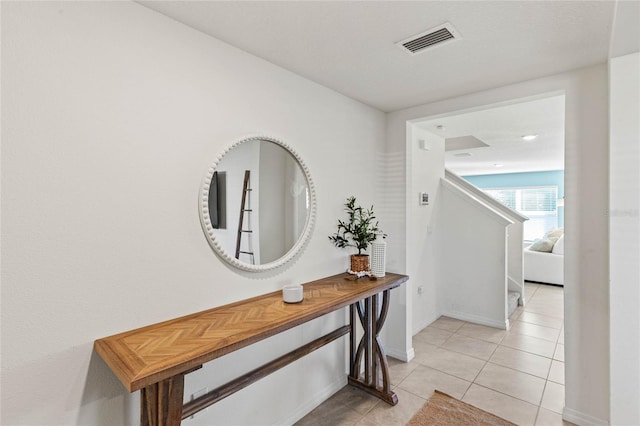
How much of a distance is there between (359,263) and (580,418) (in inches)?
66.0

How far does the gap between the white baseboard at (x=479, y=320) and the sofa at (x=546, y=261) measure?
2.46 m

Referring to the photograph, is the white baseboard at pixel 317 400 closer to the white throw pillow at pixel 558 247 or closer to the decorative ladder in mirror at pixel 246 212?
the decorative ladder in mirror at pixel 246 212

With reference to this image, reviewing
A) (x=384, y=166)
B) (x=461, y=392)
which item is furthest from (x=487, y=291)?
(x=384, y=166)

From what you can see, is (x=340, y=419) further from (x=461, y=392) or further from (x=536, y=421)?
(x=536, y=421)

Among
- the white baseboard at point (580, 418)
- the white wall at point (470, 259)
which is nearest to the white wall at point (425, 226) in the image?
the white wall at point (470, 259)

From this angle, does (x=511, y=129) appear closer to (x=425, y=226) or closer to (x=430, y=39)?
(x=425, y=226)

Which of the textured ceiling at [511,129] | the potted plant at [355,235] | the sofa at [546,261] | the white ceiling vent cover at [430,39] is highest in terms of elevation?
the textured ceiling at [511,129]

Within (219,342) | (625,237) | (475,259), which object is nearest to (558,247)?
(475,259)

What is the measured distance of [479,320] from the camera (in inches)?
147

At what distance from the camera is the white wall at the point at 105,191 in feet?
3.55

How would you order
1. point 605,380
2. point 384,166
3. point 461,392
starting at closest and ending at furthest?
1. point 605,380
2. point 461,392
3. point 384,166

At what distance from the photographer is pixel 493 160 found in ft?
20.6

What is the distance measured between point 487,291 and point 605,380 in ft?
5.82

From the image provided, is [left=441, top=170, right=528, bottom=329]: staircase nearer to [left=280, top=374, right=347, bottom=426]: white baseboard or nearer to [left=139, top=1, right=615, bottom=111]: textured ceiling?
[left=139, top=1, right=615, bottom=111]: textured ceiling
